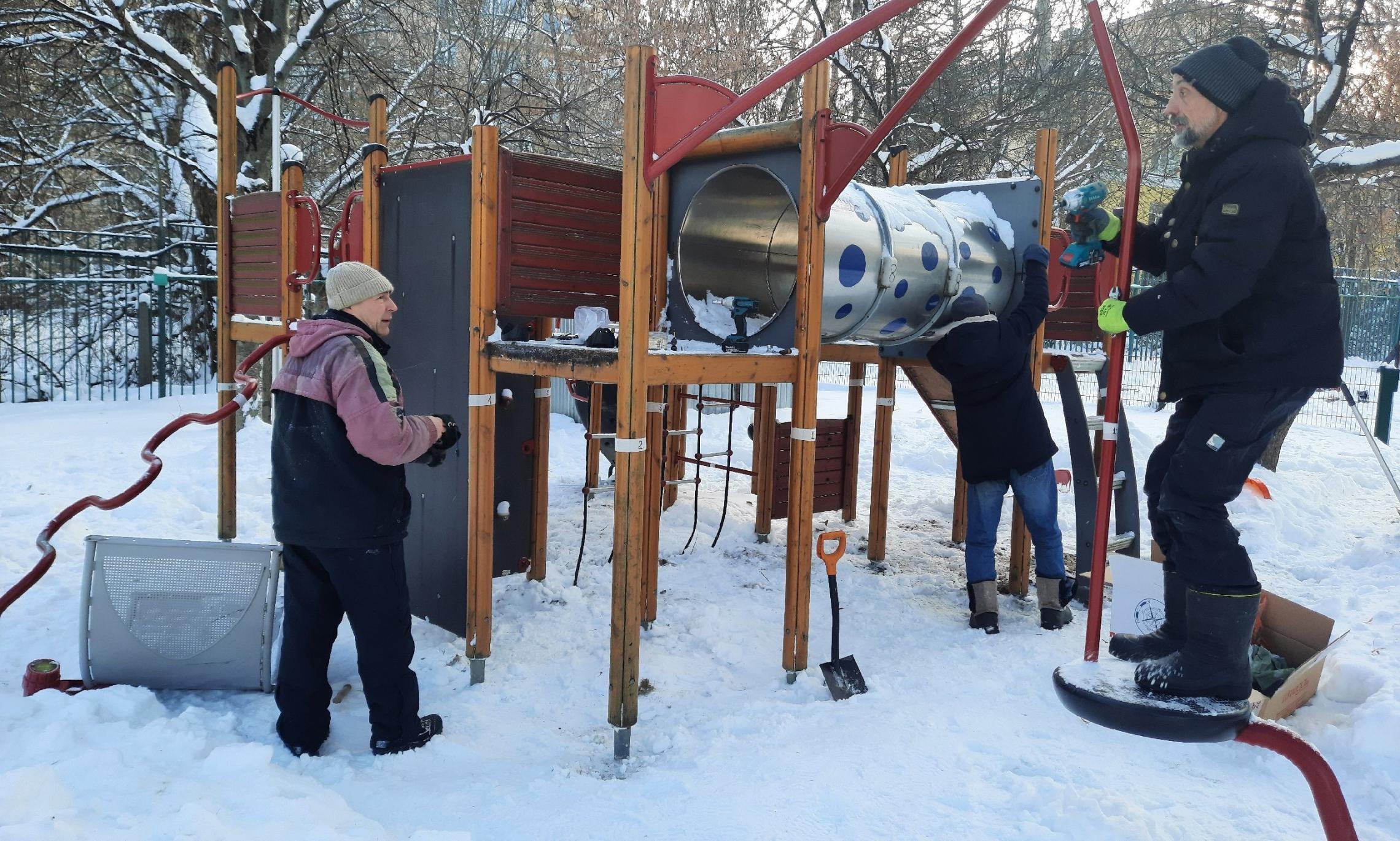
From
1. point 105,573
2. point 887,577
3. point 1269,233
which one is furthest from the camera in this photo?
point 887,577

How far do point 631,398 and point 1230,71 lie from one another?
2137 millimetres

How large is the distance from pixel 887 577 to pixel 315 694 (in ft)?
12.4

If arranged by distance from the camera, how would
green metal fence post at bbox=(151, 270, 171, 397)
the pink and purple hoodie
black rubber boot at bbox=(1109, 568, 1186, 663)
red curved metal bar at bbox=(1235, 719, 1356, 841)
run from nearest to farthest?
red curved metal bar at bbox=(1235, 719, 1356, 841), black rubber boot at bbox=(1109, 568, 1186, 663), the pink and purple hoodie, green metal fence post at bbox=(151, 270, 171, 397)

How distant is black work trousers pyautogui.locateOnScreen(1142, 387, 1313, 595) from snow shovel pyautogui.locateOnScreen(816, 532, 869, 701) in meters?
1.77

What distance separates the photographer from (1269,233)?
2.49 metres

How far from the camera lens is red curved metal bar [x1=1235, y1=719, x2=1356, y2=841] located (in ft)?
7.84

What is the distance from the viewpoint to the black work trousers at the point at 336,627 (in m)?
3.44

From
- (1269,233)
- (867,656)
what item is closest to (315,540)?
(867,656)

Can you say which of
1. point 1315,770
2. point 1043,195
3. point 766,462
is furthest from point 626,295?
point 766,462

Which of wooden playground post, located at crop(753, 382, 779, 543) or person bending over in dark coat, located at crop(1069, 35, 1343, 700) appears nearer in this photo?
person bending over in dark coat, located at crop(1069, 35, 1343, 700)

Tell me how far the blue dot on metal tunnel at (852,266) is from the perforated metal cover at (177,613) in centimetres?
275

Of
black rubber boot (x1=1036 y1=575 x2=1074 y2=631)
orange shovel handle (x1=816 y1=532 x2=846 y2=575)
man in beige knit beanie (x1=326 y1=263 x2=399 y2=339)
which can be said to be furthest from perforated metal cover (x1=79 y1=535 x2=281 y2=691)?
black rubber boot (x1=1036 y1=575 x2=1074 y2=631)

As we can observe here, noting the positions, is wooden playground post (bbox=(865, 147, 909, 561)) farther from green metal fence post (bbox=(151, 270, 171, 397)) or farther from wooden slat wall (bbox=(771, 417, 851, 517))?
green metal fence post (bbox=(151, 270, 171, 397))

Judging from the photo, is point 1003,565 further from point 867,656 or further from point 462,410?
point 462,410
